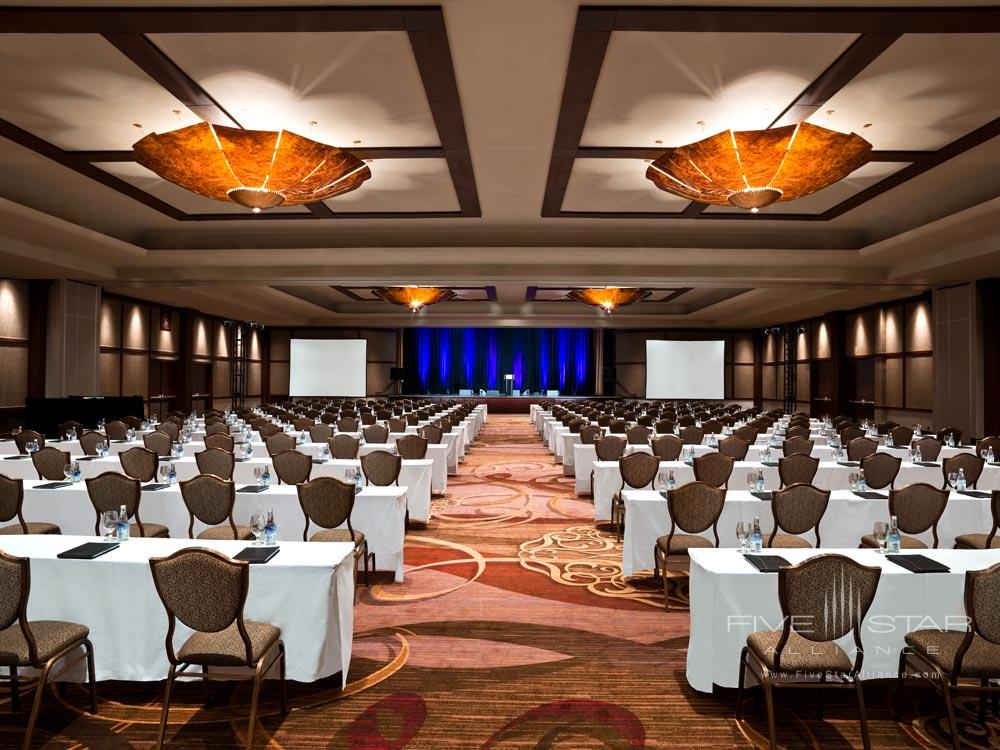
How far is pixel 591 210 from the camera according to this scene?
10.8m

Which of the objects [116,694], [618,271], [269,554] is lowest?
[116,694]

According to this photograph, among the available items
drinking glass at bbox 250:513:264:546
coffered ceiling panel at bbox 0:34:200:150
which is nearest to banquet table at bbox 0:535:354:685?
drinking glass at bbox 250:513:264:546

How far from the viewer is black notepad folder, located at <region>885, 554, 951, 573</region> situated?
3459 mm

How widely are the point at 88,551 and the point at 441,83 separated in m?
4.48

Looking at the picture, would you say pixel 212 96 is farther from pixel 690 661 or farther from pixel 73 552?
pixel 690 661

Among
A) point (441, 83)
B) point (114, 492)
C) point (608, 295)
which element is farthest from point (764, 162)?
point (608, 295)

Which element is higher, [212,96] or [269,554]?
[212,96]

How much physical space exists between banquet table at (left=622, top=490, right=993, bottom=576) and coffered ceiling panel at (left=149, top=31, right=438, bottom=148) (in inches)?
163

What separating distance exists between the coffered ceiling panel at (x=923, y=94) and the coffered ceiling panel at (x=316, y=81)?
3909mm

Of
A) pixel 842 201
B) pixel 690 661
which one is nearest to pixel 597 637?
pixel 690 661

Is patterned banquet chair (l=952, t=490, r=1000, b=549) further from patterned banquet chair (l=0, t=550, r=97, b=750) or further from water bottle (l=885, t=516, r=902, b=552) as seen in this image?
patterned banquet chair (l=0, t=550, r=97, b=750)

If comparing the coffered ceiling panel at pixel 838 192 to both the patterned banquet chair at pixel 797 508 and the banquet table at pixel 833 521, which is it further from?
the patterned banquet chair at pixel 797 508

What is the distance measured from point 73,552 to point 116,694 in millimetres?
770

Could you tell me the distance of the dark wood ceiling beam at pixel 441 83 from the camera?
4.91 metres
